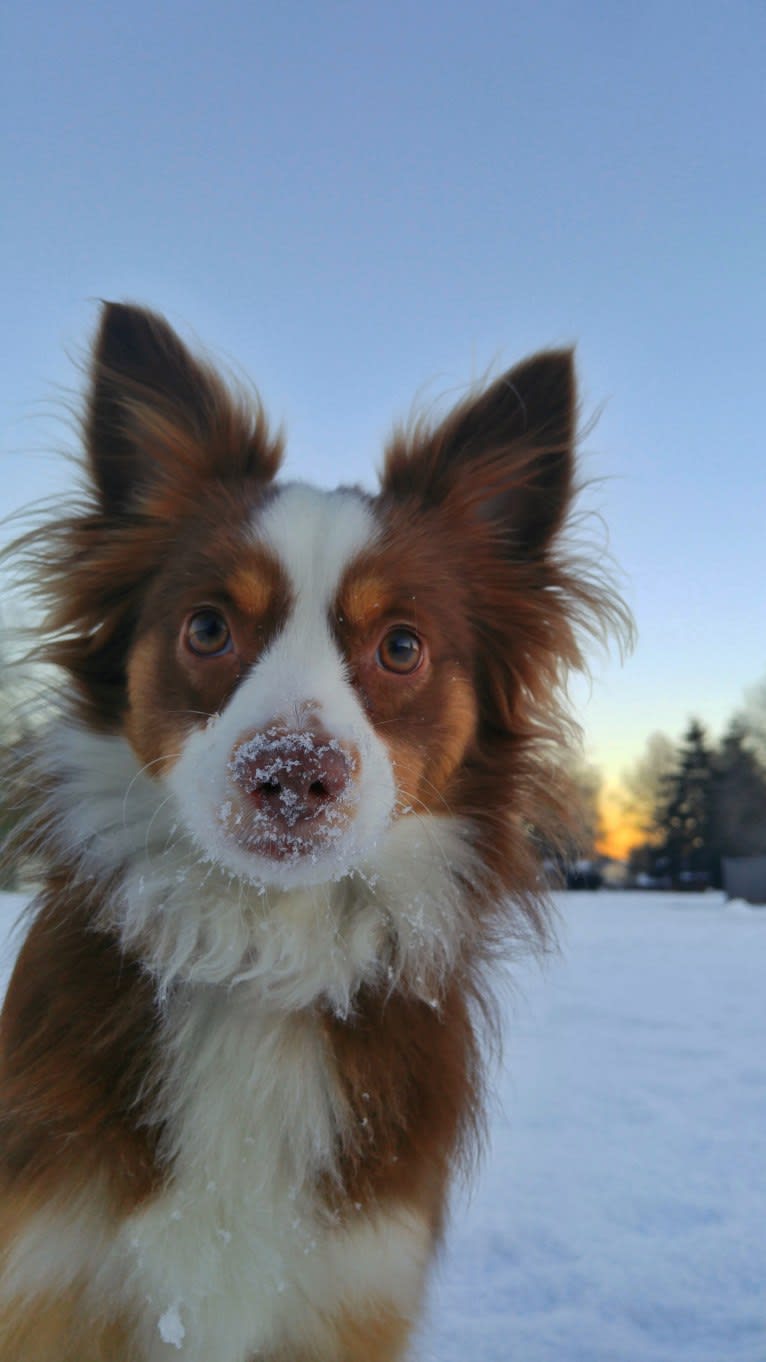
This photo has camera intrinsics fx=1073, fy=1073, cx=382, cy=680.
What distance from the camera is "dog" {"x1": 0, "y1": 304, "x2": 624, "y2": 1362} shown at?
2611 millimetres

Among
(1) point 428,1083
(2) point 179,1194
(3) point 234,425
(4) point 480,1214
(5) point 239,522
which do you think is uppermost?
(3) point 234,425

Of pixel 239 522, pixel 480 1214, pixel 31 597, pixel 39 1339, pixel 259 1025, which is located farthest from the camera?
pixel 480 1214

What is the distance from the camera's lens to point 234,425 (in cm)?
366

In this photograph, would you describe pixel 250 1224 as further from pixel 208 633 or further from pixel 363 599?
pixel 363 599

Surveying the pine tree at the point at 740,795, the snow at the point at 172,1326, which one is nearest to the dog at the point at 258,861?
the snow at the point at 172,1326

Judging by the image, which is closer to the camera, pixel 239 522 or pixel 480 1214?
pixel 239 522

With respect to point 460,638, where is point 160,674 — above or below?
below

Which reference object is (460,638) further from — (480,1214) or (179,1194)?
(480,1214)

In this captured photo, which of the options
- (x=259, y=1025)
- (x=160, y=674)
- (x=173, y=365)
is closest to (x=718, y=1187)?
(x=259, y=1025)

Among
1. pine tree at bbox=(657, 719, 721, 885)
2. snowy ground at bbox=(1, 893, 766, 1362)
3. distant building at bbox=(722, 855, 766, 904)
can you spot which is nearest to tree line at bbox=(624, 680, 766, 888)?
pine tree at bbox=(657, 719, 721, 885)

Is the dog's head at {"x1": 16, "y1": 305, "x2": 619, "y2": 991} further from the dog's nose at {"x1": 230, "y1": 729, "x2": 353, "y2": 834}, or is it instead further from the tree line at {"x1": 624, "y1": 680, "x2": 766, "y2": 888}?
the tree line at {"x1": 624, "y1": 680, "x2": 766, "y2": 888}

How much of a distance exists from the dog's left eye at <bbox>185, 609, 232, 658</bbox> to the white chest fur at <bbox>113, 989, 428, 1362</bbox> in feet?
3.17

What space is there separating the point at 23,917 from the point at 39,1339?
1.16 meters

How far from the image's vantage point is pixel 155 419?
3.49 m
